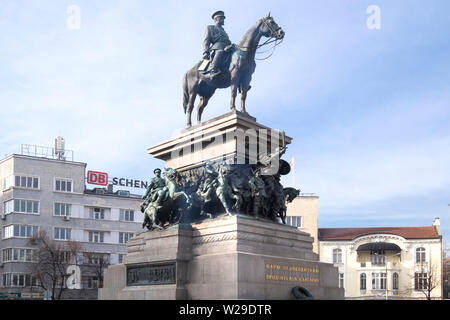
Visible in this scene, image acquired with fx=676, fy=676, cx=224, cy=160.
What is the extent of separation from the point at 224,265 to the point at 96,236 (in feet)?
211

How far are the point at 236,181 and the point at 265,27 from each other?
236 inches

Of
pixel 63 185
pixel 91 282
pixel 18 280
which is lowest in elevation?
pixel 91 282

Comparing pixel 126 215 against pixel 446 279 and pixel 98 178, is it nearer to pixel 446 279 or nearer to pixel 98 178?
pixel 98 178

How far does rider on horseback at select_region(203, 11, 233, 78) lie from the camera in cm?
2431

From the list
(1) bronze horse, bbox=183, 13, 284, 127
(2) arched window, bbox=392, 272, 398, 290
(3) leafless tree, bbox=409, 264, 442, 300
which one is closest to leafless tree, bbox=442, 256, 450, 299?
(3) leafless tree, bbox=409, 264, 442, 300

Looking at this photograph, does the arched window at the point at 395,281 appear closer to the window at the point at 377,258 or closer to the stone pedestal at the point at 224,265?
the window at the point at 377,258

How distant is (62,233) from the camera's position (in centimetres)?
7962

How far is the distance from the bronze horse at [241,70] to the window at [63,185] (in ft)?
190

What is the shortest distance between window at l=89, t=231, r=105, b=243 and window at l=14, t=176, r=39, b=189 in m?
8.81

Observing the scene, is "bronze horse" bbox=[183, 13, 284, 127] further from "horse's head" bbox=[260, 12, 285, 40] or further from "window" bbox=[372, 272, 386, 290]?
"window" bbox=[372, 272, 386, 290]

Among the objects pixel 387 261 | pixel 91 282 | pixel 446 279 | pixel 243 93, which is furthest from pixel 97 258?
pixel 243 93

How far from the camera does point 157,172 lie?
78.3 feet
